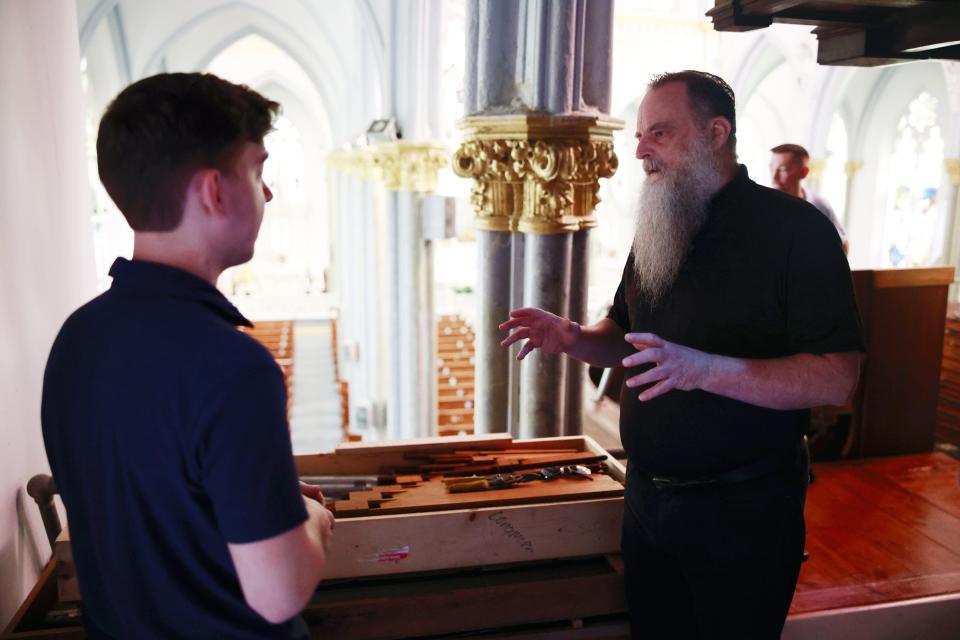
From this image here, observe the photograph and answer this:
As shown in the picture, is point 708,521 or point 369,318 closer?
point 708,521

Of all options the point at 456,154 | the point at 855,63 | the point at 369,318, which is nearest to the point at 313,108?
the point at 369,318

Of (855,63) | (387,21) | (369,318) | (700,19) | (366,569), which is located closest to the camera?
(366,569)

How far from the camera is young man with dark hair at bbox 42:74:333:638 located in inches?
45.0

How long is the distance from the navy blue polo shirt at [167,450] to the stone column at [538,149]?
257 cm

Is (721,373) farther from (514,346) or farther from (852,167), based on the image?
(852,167)

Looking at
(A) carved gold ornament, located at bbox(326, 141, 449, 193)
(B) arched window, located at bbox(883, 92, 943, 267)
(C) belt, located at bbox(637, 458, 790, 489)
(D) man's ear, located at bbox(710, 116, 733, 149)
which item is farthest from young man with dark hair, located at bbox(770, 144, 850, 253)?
(B) arched window, located at bbox(883, 92, 943, 267)

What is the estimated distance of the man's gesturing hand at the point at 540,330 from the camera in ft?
7.67

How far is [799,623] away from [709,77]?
6.54 ft

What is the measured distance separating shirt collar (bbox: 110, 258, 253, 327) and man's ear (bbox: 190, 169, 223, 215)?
12 cm

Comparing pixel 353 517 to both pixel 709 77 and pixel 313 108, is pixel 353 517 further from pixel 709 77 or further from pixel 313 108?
pixel 313 108

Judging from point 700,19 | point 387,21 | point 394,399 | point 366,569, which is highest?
point 700,19

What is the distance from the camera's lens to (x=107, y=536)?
1.28 meters

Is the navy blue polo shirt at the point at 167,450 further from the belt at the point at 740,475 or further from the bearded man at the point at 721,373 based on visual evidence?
the belt at the point at 740,475

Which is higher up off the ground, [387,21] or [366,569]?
[387,21]
